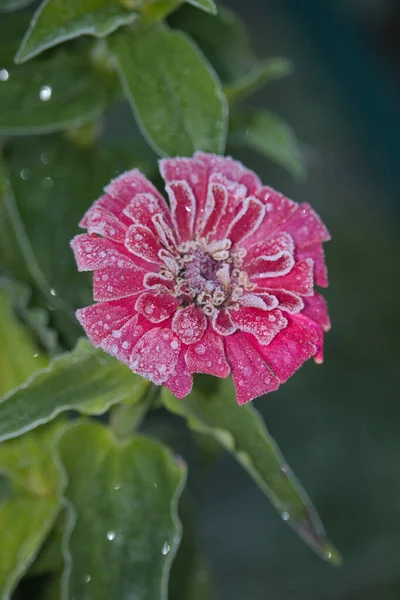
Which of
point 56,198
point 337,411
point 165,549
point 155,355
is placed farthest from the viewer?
point 337,411

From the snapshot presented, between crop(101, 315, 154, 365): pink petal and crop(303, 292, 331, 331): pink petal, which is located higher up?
crop(303, 292, 331, 331): pink petal

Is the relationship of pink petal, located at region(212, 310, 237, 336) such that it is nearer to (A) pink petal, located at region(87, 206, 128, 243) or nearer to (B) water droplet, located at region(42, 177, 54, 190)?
(A) pink petal, located at region(87, 206, 128, 243)

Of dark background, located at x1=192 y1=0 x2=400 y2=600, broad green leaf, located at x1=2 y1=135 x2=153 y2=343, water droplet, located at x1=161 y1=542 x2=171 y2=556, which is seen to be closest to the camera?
water droplet, located at x1=161 y1=542 x2=171 y2=556

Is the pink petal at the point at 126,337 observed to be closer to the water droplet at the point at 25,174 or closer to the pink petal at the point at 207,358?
the pink petal at the point at 207,358

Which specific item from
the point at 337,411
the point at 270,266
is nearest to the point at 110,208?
the point at 270,266

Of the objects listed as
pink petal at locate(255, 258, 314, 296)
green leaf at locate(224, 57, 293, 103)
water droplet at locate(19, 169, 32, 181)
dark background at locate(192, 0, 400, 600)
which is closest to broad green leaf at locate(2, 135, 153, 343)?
water droplet at locate(19, 169, 32, 181)

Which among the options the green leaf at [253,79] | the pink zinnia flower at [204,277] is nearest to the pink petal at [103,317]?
the pink zinnia flower at [204,277]

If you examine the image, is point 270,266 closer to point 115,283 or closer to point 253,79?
point 115,283
